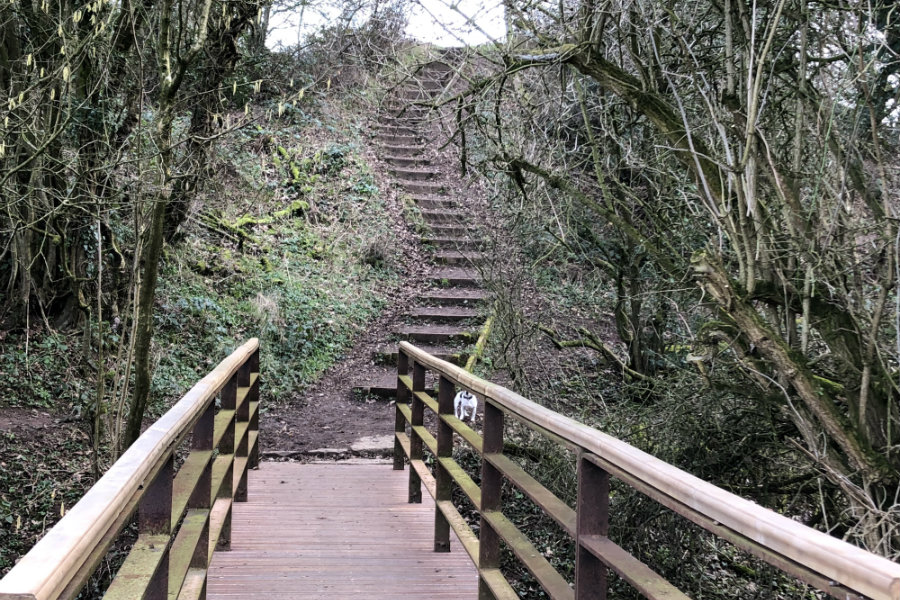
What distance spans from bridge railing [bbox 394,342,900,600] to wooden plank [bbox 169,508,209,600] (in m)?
1.10

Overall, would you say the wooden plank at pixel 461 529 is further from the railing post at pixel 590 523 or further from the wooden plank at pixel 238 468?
the railing post at pixel 590 523

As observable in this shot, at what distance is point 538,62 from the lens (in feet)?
13.2

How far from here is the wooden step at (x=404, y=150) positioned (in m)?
16.8

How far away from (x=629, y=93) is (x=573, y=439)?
2.31m

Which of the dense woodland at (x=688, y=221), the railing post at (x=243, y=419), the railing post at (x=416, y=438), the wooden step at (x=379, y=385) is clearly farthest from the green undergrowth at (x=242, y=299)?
the railing post at (x=416, y=438)

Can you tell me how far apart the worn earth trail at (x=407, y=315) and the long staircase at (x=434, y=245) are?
2 cm

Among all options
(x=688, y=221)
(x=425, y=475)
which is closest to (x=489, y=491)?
(x=425, y=475)

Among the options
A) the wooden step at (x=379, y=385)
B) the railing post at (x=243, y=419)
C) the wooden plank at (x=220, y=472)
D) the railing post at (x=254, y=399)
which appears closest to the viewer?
the wooden plank at (x=220, y=472)

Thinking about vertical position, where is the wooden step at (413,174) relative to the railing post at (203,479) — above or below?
above

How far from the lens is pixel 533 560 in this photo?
253 centimetres

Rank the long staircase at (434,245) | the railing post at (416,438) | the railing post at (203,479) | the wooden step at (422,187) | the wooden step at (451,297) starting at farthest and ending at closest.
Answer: the wooden step at (422,187), the wooden step at (451,297), the long staircase at (434,245), the railing post at (416,438), the railing post at (203,479)

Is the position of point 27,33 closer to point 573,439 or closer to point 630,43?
point 630,43

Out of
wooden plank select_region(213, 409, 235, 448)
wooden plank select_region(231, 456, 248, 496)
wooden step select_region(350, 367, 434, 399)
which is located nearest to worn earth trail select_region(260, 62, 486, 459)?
wooden step select_region(350, 367, 434, 399)

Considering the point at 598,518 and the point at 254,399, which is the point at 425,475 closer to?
the point at 254,399
